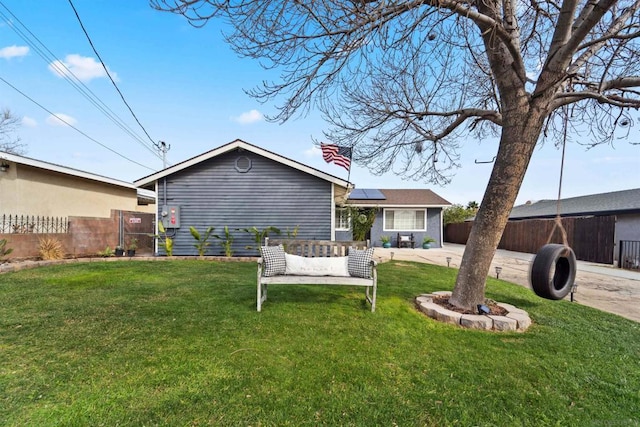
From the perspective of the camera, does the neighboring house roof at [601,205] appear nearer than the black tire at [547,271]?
No

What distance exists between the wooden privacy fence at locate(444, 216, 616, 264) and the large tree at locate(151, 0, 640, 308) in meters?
7.73

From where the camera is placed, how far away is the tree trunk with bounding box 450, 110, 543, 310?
3656 millimetres

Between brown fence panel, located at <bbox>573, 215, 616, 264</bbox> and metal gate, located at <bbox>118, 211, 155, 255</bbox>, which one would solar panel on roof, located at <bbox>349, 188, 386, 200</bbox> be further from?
metal gate, located at <bbox>118, 211, 155, 255</bbox>

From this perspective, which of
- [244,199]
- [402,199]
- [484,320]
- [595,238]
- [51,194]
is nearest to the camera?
[484,320]

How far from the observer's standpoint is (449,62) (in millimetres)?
5250

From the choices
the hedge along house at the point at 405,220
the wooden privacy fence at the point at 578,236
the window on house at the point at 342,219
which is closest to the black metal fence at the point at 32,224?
the window on house at the point at 342,219

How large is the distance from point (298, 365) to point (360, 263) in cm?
193

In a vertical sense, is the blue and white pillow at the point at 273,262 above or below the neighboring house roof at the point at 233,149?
below

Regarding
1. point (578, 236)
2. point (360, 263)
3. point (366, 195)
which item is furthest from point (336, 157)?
point (578, 236)

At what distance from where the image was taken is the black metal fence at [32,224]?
8320mm

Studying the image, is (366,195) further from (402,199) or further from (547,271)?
(547,271)

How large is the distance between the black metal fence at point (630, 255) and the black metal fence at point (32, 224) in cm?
1914

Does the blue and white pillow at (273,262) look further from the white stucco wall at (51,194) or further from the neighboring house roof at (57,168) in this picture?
the white stucco wall at (51,194)

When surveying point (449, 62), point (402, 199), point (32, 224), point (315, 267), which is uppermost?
point (449, 62)
